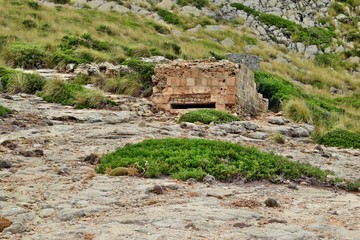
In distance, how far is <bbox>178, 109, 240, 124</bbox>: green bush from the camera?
14.8 m

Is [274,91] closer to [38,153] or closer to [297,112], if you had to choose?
[297,112]

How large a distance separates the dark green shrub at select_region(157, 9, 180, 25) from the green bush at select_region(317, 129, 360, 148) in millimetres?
22581

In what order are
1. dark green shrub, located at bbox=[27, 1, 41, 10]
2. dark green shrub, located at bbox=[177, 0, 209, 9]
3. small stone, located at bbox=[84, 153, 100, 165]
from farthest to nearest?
Answer: dark green shrub, located at bbox=[177, 0, 209, 9] → dark green shrub, located at bbox=[27, 1, 41, 10] → small stone, located at bbox=[84, 153, 100, 165]

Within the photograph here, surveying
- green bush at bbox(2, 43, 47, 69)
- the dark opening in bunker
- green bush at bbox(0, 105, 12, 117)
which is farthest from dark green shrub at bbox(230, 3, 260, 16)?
green bush at bbox(0, 105, 12, 117)

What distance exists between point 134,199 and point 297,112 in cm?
1138

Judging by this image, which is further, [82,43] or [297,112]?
[82,43]

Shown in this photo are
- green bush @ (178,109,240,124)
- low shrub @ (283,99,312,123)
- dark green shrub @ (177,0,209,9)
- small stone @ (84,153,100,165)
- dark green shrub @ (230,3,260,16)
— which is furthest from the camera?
dark green shrub @ (177,0,209,9)

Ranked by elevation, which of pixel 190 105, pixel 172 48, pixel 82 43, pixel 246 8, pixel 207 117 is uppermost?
pixel 246 8

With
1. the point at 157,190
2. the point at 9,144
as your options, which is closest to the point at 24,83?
the point at 9,144

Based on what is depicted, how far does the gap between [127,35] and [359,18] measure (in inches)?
778

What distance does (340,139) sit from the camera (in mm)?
14859

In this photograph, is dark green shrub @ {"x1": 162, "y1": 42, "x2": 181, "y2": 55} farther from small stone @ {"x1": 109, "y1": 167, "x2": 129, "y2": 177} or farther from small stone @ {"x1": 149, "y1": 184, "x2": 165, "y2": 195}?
small stone @ {"x1": 149, "y1": 184, "x2": 165, "y2": 195}

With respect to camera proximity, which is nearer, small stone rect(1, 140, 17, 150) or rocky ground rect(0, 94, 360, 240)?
rocky ground rect(0, 94, 360, 240)

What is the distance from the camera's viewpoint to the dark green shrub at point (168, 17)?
3672cm
